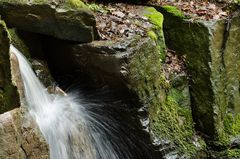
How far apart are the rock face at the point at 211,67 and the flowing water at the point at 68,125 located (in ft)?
5.02

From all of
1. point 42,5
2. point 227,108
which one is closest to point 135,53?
point 42,5

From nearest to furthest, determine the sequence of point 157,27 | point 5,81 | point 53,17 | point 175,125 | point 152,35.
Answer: point 5,81 < point 53,17 < point 152,35 < point 175,125 < point 157,27

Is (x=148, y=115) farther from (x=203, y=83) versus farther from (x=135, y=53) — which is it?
(x=203, y=83)

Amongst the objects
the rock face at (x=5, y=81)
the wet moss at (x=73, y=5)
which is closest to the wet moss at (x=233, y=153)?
the wet moss at (x=73, y=5)

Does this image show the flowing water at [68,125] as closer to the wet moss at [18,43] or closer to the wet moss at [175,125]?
the wet moss at [18,43]

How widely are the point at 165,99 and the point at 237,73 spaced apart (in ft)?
5.14

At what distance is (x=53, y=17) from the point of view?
550 cm

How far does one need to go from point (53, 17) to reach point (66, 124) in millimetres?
1343

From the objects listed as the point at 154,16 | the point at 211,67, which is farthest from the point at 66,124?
the point at 211,67

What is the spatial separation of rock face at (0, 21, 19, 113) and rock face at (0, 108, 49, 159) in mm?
74

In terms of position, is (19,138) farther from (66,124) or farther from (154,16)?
(154,16)

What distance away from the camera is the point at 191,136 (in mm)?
6441

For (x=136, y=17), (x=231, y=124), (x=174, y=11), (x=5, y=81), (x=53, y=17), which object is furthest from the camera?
(x=174, y=11)

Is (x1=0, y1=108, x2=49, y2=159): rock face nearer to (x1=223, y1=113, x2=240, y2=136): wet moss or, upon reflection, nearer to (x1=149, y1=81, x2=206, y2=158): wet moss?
(x1=149, y1=81, x2=206, y2=158): wet moss
